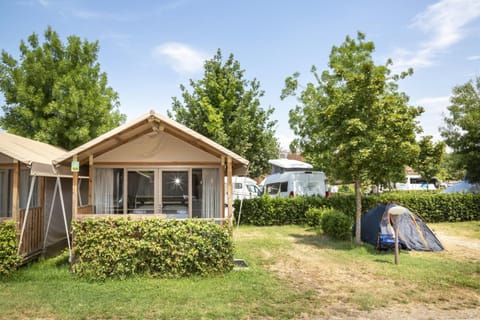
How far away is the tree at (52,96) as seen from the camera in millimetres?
15109

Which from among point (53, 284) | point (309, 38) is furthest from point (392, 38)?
point (53, 284)

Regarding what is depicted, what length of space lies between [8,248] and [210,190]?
511 cm

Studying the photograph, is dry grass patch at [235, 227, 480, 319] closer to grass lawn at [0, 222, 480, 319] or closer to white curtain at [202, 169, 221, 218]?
grass lawn at [0, 222, 480, 319]

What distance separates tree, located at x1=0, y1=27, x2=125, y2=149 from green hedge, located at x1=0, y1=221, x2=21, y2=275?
8.47m

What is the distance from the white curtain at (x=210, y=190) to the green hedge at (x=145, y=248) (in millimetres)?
2618

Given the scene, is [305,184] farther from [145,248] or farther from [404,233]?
[145,248]

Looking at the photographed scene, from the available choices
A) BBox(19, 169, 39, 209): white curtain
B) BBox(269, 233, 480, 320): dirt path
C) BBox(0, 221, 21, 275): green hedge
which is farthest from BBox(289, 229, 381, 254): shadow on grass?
BBox(19, 169, 39, 209): white curtain

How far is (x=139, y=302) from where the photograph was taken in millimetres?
5801

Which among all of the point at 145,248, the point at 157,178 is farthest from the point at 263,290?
the point at 157,178

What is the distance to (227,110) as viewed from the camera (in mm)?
17234

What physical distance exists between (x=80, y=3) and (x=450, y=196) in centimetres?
1791

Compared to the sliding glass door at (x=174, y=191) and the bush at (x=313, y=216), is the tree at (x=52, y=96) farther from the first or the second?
the bush at (x=313, y=216)

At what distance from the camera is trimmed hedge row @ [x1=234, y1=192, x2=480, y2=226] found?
1548 cm

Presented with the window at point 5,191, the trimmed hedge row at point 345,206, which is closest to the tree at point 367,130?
the trimmed hedge row at point 345,206
